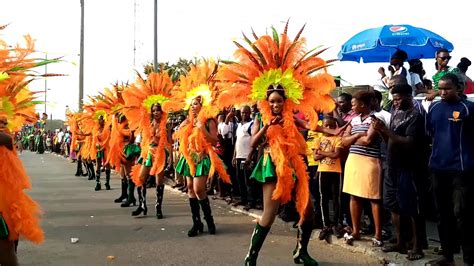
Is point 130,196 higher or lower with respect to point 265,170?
lower

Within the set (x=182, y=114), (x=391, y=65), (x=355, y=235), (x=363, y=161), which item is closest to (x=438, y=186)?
(x=363, y=161)

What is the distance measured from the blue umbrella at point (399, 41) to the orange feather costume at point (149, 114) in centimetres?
341

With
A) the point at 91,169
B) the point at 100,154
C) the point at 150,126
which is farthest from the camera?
the point at 91,169

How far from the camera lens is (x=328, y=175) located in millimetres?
6977

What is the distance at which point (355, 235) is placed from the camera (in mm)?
6418

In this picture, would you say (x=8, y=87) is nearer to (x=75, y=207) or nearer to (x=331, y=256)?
(x=331, y=256)

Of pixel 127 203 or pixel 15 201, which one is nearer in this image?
pixel 15 201

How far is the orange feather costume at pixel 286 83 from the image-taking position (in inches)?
212

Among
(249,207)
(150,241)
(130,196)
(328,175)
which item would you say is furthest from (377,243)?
(130,196)

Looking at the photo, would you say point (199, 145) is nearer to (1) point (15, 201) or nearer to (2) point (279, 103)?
(2) point (279, 103)

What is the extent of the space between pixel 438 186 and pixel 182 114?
6.11 metres

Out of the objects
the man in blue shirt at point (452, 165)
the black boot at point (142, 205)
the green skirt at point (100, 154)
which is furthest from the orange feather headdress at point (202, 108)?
the green skirt at point (100, 154)

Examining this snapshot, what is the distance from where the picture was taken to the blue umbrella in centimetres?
855

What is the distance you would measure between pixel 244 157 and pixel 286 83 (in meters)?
3.82
